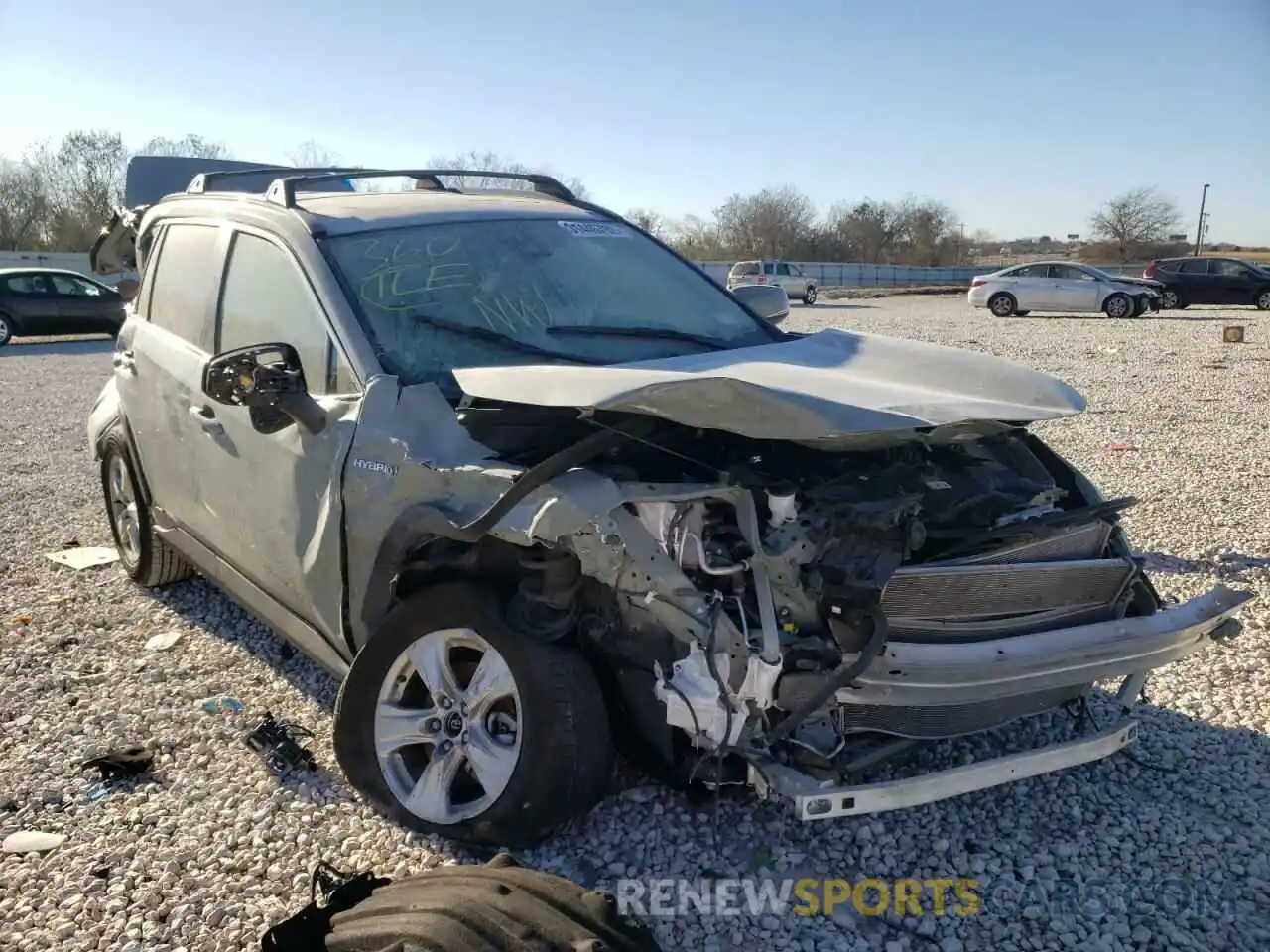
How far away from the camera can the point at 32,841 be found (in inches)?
129

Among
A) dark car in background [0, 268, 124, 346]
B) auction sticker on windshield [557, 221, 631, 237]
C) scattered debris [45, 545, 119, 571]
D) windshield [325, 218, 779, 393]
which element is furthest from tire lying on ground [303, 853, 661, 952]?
dark car in background [0, 268, 124, 346]

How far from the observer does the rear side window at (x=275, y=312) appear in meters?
3.54

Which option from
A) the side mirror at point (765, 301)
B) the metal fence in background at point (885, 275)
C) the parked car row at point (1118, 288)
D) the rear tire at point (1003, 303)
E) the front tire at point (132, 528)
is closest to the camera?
the side mirror at point (765, 301)

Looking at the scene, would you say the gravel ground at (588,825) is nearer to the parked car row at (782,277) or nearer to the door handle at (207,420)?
the door handle at (207,420)

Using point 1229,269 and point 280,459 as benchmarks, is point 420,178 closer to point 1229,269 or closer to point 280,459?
point 280,459

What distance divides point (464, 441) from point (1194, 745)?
2.85 m

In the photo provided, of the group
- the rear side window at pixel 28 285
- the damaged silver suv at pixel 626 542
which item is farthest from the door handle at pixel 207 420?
the rear side window at pixel 28 285

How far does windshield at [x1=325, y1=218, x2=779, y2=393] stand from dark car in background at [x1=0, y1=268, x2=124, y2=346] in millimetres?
18935

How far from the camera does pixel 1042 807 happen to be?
10.8 feet

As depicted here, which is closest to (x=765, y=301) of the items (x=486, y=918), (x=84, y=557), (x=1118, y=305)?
(x=486, y=918)

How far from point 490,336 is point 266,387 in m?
0.78

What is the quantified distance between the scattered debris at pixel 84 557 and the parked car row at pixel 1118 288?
995 inches

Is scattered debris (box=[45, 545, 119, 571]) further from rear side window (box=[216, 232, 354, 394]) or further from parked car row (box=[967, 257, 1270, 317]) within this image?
parked car row (box=[967, 257, 1270, 317])

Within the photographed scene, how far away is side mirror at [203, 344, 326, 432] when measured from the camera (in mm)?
3328
